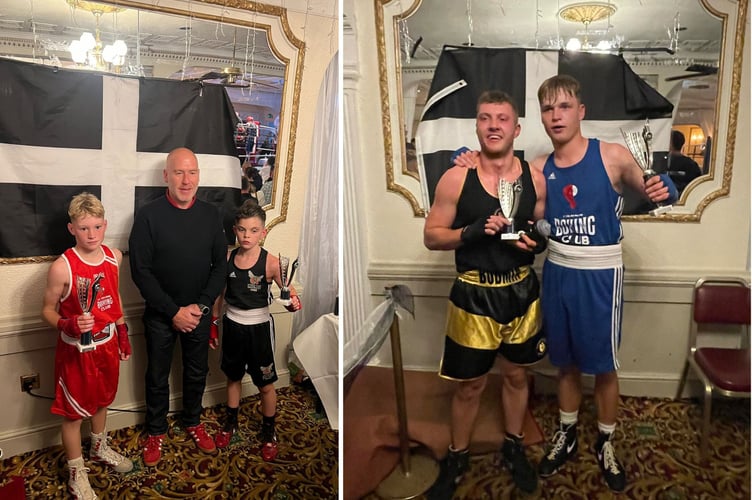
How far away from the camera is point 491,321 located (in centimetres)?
121

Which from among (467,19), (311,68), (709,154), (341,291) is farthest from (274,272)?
(709,154)

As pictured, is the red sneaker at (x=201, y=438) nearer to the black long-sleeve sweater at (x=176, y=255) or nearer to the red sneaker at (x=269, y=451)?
the red sneaker at (x=269, y=451)

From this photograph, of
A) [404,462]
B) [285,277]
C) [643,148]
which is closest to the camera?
[643,148]

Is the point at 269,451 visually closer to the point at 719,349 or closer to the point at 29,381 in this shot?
the point at 29,381

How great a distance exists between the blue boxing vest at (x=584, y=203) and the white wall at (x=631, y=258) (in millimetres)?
55

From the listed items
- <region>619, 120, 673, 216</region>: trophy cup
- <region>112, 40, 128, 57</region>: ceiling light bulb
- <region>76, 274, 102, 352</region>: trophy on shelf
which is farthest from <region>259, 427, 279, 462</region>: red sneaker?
<region>619, 120, 673, 216</region>: trophy cup

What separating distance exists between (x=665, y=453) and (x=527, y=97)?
2.75ft

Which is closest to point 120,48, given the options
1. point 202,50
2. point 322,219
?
point 202,50

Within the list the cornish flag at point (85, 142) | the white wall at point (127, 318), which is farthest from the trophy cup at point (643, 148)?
the cornish flag at point (85, 142)

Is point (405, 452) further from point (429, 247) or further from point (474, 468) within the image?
point (429, 247)

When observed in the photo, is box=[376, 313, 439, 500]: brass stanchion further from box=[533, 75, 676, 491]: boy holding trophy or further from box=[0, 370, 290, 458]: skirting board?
box=[0, 370, 290, 458]: skirting board

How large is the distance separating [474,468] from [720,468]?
53 centimetres

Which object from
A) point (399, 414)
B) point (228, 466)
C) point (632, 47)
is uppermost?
point (632, 47)

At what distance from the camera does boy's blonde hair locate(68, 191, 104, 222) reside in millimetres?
1362
